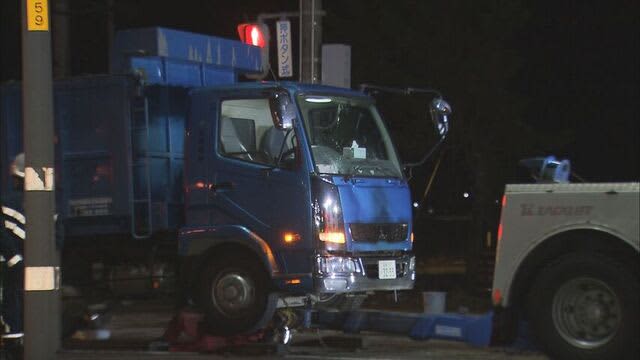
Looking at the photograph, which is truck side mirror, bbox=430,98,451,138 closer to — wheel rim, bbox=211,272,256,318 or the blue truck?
the blue truck

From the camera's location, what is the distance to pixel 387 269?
11.4m

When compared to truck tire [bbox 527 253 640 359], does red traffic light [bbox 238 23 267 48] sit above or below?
above

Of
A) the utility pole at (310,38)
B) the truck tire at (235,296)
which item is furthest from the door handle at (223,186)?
the utility pole at (310,38)

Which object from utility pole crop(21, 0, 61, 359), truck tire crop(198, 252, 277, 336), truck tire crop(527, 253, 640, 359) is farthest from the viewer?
truck tire crop(198, 252, 277, 336)

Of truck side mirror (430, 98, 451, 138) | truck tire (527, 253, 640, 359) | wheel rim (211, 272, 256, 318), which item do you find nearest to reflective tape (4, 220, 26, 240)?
wheel rim (211, 272, 256, 318)

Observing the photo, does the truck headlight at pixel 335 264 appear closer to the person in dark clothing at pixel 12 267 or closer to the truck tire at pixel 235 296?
the truck tire at pixel 235 296

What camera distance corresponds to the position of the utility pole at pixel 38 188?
400 inches

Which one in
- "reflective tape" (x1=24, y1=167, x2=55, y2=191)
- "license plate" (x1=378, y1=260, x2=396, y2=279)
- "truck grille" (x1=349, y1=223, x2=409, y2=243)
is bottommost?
"license plate" (x1=378, y1=260, x2=396, y2=279)

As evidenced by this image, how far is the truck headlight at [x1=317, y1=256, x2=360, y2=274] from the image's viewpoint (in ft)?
35.8

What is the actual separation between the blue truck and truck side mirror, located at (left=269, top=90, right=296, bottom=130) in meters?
0.01

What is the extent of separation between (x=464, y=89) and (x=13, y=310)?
42.3 ft

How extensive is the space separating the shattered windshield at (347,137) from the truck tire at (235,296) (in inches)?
53.4

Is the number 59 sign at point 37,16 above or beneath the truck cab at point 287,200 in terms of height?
above

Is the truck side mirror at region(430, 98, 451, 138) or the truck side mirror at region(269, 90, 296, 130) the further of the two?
the truck side mirror at region(430, 98, 451, 138)
